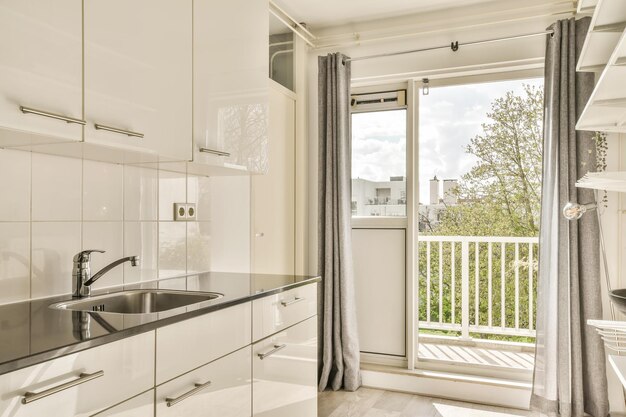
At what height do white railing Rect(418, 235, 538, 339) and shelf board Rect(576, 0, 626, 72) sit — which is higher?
shelf board Rect(576, 0, 626, 72)

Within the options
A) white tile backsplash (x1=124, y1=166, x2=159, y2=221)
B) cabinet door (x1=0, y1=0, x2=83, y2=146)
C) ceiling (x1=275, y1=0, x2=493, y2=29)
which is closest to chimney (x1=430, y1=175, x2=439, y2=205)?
ceiling (x1=275, y1=0, x2=493, y2=29)

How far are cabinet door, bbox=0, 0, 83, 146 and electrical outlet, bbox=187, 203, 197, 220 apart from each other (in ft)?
3.25

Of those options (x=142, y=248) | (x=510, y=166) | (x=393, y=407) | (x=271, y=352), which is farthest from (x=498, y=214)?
(x=142, y=248)

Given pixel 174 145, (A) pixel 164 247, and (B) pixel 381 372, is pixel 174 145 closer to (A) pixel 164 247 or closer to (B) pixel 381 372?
(A) pixel 164 247

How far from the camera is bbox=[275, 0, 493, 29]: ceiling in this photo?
321 centimetres

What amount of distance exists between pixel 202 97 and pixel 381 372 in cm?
234

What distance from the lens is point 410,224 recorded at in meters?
3.45

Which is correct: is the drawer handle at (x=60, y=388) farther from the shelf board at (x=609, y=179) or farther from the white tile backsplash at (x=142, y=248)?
the shelf board at (x=609, y=179)

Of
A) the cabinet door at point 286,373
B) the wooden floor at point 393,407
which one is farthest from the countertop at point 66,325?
the wooden floor at point 393,407

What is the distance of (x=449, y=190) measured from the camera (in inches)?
150

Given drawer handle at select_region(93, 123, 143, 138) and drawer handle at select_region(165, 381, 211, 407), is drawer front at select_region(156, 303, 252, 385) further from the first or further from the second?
drawer handle at select_region(93, 123, 143, 138)

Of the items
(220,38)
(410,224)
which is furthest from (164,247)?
(410,224)

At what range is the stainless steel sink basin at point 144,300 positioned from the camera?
5.80 feet

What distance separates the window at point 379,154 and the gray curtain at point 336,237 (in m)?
0.27
